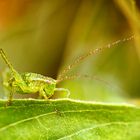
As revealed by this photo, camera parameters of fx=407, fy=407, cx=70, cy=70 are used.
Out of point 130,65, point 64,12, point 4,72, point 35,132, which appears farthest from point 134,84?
point 35,132

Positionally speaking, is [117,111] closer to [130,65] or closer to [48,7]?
[130,65]

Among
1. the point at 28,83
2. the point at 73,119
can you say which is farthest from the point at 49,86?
the point at 73,119

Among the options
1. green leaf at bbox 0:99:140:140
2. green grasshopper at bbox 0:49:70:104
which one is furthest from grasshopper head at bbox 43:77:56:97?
green leaf at bbox 0:99:140:140

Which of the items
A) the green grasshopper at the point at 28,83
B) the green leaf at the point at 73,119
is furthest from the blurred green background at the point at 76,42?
the green leaf at the point at 73,119

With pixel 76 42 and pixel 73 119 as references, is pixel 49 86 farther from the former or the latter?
pixel 76 42

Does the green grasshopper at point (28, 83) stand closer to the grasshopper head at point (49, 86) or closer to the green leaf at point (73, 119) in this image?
the grasshopper head at point (49, 86)

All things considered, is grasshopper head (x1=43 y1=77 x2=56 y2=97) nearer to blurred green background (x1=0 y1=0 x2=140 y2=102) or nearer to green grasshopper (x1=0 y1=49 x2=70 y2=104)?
green grasshopper (x1=0 y1=49 x2=70 y2=104)
